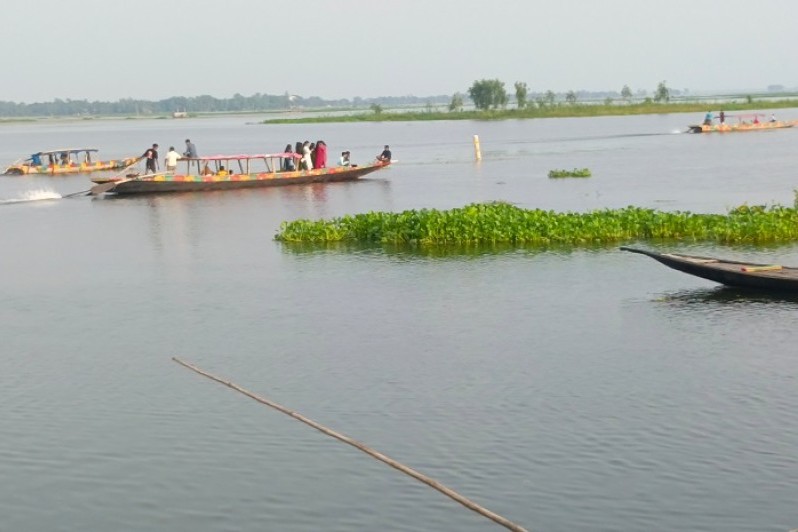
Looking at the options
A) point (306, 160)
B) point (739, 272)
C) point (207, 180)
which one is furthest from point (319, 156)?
point (739, 272)

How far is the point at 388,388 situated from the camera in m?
13.7

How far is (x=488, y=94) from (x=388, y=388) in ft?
392

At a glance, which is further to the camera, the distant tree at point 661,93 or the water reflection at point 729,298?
the distant tree at point 661,93

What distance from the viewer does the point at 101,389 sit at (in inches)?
560

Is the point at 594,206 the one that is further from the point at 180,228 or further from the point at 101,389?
the point at 101,389

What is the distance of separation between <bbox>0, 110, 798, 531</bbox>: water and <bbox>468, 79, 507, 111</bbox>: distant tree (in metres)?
105

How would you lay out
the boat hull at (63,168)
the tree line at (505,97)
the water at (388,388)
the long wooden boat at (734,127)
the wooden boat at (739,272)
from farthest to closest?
the tree line at (505,97), the long wooden boat at (734,127), the boat hull at (63,168), the wooden boat at (739,272), the water at (388,388)

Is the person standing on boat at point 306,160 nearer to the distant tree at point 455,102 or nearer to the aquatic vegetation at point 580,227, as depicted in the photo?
the aquatic vegetation at point 580,227

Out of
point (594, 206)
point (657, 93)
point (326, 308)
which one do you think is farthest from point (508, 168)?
point (657, 93)

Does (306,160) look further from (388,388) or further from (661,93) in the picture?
(661,93)

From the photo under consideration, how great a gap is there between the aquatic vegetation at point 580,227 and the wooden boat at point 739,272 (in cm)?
570

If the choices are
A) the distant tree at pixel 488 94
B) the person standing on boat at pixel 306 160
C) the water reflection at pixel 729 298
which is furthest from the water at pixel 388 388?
the distant tree at pixel 488 94

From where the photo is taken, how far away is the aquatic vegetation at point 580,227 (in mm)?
23234

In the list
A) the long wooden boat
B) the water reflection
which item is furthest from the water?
the long wooden boat
